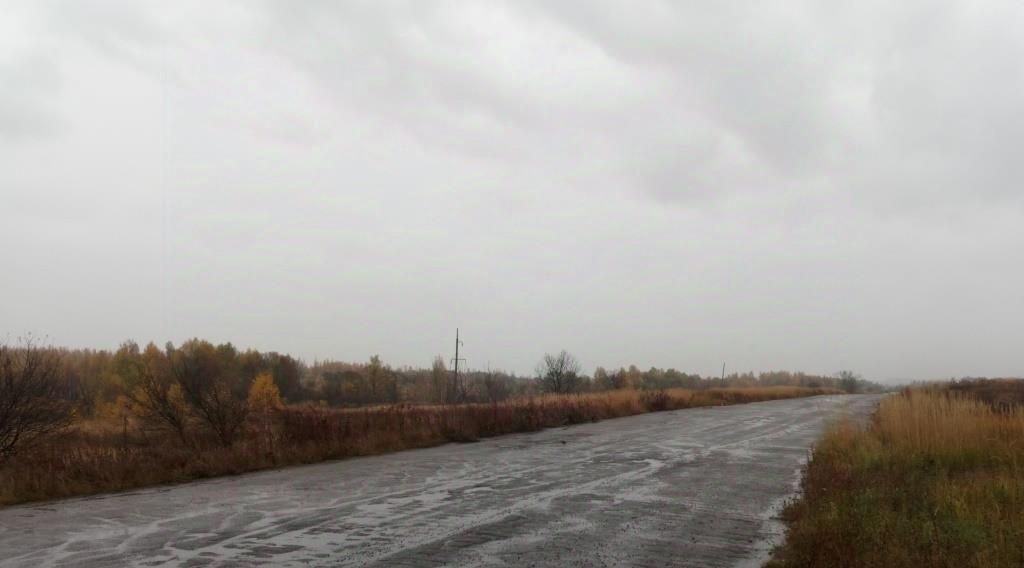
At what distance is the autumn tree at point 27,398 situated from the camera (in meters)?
16.3

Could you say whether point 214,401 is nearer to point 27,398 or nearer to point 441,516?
point 27,398

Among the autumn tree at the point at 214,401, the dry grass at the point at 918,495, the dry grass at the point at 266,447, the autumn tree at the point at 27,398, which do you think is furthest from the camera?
the autumn tree at the point at 214,401

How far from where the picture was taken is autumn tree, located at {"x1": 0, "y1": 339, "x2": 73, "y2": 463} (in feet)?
53.6

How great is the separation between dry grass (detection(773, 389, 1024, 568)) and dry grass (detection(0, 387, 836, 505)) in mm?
10539

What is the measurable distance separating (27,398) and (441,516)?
486 inches

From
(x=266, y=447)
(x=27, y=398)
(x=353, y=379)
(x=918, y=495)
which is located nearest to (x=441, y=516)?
(x=918, y=495)

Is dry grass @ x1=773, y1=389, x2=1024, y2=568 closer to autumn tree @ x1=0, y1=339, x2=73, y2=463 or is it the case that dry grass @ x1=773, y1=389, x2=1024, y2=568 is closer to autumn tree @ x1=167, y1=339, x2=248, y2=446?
autumn tree @ x1=167, y1=339, x2=248, y2=446

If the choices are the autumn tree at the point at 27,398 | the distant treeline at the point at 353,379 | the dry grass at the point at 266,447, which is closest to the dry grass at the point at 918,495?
the dry grass at the point at 266,447

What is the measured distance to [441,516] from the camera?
Answer: 9.66 metres

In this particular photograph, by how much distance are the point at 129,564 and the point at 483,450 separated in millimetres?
12652

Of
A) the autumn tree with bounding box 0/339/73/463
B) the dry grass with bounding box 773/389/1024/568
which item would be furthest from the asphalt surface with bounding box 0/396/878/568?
the autumn tree with bounding box 0/339/73/463

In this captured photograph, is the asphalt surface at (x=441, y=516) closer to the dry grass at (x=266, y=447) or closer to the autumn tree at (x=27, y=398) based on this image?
the dry grass at (x=266, y=447)

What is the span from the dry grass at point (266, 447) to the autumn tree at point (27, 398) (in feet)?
1.68

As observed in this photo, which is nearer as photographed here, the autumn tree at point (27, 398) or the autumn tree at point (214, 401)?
the autumn tree at point (27, 398)
